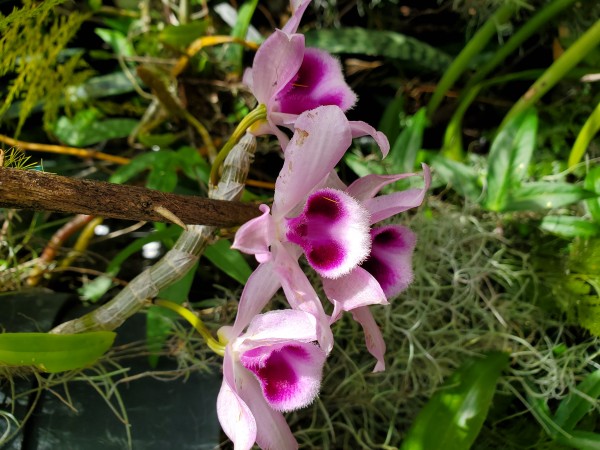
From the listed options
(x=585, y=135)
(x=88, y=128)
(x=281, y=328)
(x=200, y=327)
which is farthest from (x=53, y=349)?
(x=585, y=135)

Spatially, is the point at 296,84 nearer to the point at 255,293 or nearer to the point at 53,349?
the point at 255,293

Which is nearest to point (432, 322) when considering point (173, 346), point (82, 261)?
point (173, 346)

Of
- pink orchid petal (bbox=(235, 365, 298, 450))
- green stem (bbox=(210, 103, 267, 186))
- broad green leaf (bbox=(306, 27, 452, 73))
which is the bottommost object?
pink orchid petal (bbox=(235, 365, 298, 450))

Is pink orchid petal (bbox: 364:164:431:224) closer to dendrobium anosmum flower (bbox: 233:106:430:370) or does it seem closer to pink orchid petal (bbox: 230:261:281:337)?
dendrobium anosmum flower (bbox: 233:106:430:370)

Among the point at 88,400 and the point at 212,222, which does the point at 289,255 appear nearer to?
the point at 212,222

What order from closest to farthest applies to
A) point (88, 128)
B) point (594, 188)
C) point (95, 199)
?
point (95, 199) → point (594, 188) → point (88, 128)

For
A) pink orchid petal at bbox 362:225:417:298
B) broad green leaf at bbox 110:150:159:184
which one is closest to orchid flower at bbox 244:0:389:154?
pink orchid petal at bbox 362:225:417:298
